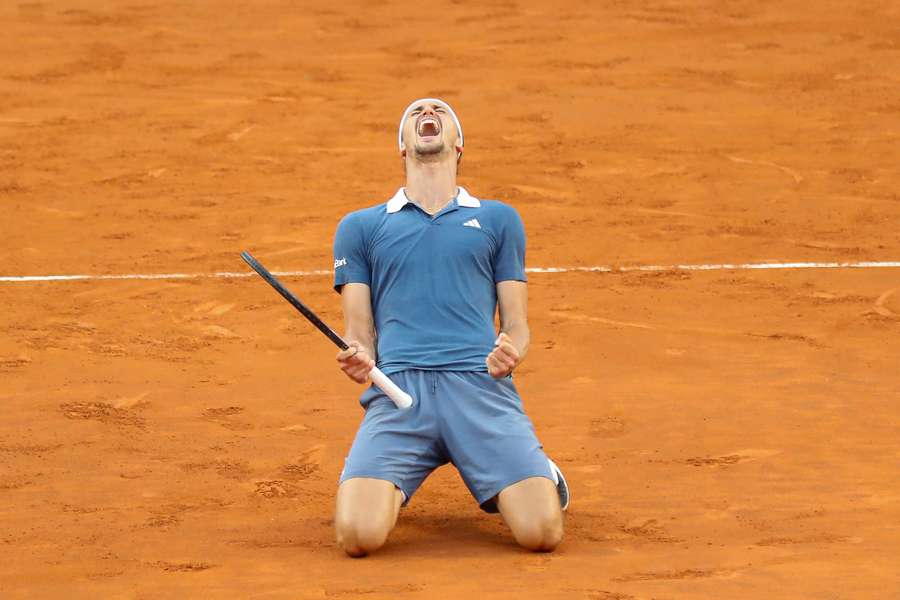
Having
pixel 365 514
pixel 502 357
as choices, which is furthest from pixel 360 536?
pixel 502 357

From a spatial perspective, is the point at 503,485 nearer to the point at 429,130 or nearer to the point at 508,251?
the point at 508,251

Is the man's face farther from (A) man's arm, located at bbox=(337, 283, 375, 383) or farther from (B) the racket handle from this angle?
(B) the racket handle

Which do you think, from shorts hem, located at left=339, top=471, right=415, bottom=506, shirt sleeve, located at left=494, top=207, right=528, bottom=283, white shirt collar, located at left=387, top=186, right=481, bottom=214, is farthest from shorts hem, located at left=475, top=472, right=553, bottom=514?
white shirt collar, located at left=387, top=186, right=481, bottom=214

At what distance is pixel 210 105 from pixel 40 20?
3.35 m

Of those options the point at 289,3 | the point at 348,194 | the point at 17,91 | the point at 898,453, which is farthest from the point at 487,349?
the point at 289,3

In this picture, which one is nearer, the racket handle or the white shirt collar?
the racket handle

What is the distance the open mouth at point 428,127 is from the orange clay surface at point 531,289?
65.6 inches

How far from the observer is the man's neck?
7480mm

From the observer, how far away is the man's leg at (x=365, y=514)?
22.4ft

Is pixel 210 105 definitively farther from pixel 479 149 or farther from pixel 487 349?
pixel 487 349

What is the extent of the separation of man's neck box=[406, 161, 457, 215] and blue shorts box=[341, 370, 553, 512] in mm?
757

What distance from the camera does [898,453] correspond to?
830 centimetres

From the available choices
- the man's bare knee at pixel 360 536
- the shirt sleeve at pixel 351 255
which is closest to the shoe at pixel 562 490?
the man's bare knee at pixel 360 536

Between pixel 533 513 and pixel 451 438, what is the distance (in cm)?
52
